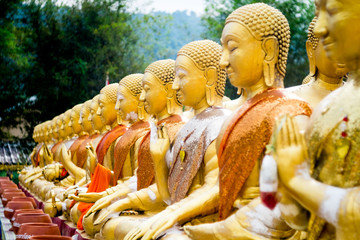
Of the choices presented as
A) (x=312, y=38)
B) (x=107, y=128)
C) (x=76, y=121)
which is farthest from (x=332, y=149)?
(x=76, y=121)

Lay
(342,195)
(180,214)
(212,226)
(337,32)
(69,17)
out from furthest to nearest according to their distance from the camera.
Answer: (69,17)
(180,214)
(212,226)
(337,32)
(342,195)

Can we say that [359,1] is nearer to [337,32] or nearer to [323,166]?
[337,32]

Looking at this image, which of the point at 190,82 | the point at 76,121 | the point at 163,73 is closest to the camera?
the point at 190,82

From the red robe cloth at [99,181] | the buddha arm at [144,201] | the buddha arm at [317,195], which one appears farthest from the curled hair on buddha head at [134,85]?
the buddha arm at [317,195]

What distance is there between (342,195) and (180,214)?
5.76 feet

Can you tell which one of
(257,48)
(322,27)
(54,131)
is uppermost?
(322,27)

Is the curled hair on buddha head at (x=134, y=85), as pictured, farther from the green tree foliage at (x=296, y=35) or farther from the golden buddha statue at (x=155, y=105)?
the green tree foliage at (x=296, y=35)

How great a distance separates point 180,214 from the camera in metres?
3.84

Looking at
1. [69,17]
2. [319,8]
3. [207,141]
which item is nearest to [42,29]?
[69,17]

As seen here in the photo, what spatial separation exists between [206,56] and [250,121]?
4.27ft

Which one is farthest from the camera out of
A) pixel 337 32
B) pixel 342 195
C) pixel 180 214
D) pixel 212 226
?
pixel 180 214

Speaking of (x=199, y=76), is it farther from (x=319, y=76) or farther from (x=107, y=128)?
(x=107, y=128)

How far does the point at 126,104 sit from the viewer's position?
21.4 ft

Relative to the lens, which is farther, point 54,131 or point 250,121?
point 54,131
